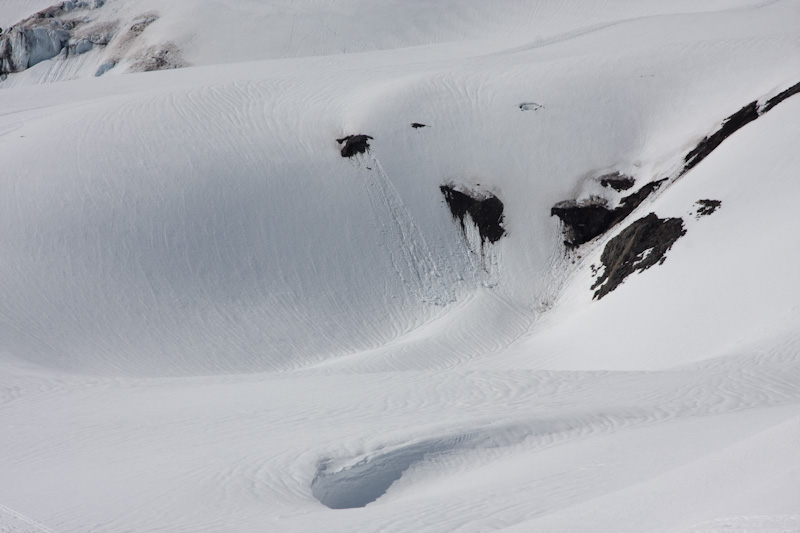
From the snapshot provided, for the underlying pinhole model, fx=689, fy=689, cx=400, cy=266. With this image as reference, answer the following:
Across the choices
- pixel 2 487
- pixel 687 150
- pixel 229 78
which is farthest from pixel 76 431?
pixel 229 78

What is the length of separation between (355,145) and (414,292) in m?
7.41

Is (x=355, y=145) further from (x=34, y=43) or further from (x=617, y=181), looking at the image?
(x=34, y=43)

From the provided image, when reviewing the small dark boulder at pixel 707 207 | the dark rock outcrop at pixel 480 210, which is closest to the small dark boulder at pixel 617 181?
the dark rock outcrop at pixel 480 210

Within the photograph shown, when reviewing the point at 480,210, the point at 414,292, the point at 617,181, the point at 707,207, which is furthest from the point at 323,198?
the point at 707,207

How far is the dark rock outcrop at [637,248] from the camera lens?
2194 centimetres

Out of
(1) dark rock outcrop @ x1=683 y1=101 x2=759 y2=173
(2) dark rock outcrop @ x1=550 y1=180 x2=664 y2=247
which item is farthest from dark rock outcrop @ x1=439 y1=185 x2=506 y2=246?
(1) dark rock outcrop @ x1=683 y1=101 x2=759 y2=173

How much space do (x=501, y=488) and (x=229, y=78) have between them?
31.5 metres

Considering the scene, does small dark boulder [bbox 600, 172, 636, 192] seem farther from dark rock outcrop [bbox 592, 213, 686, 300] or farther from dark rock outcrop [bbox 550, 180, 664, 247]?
dark rock outcrop [bbox 592, 213, 686, 300]

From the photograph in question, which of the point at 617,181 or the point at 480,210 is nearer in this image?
the point at 617,181

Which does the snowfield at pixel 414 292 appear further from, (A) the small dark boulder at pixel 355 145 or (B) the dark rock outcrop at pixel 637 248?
(A) the small dark boulder at pixel 355 145

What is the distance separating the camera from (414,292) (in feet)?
81.9

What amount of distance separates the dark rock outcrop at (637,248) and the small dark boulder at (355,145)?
35.3ft

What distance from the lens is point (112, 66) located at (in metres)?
56.1

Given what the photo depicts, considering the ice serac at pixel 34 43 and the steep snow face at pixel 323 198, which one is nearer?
the steep snow face at pixel 323 198
